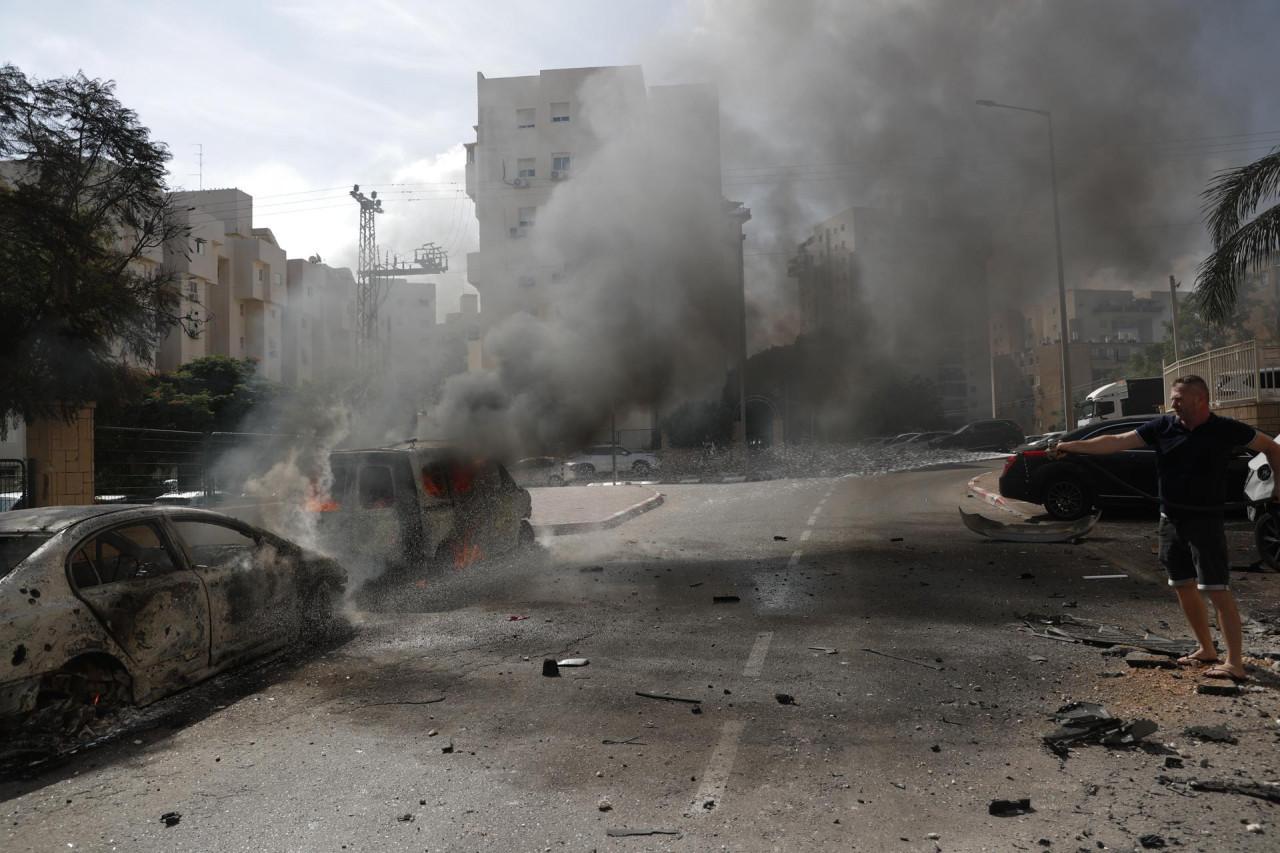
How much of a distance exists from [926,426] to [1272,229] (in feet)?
87.7

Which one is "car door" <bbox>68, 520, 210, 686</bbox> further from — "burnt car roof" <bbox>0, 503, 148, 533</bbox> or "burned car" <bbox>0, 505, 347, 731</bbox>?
"burnt car roof" <bbox>0, 503, 148, 533</bbox>

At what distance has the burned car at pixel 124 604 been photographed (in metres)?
4.24

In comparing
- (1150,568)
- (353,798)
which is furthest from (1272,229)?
(353,798)

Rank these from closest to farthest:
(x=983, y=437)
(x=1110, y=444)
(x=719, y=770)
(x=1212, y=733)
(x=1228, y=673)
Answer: (x=719, y=770) → (x=1212, y=733) → (x=1228, y=673) → (x=1110, y=444) → (x=983, y=437)

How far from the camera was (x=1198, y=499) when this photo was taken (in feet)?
16.0

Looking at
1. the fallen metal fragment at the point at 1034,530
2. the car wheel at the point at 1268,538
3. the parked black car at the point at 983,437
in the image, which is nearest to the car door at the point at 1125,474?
the fallen metal fragment at the point at 1034,530

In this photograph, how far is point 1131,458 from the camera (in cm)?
1215

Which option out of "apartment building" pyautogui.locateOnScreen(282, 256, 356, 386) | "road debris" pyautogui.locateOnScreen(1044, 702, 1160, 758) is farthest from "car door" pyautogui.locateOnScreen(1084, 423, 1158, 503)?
"apartment building" pyautogui.locateOnScreen(282, 256, 356, 386)

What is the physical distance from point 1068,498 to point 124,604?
1125cm

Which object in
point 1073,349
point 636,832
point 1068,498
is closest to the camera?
point 636,832

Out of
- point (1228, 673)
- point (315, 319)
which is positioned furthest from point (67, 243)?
point (315, 319)

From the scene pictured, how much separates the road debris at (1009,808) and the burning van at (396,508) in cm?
628

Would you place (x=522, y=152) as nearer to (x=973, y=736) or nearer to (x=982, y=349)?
(x=982, y=349)

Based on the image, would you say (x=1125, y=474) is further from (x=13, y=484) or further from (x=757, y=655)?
(x=13, y=484)
